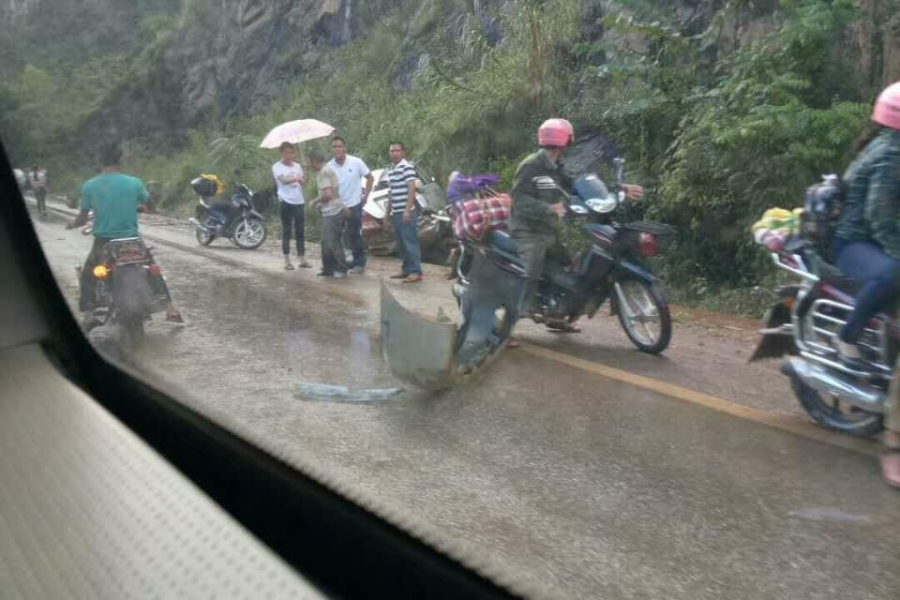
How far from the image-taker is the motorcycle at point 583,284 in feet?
18.7

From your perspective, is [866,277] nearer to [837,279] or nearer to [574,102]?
[837,279]

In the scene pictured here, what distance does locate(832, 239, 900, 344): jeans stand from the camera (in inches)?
137

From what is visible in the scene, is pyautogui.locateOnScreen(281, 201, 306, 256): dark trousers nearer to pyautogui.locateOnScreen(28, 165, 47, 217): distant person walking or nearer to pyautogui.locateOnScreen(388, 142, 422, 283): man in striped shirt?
pyautogui.locateOnScreen(388, 142, 422, 283): man in striped shirt

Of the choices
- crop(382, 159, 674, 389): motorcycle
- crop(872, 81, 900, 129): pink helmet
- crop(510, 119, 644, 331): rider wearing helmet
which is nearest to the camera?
crop(872, 81, 900, 129): pink helmet

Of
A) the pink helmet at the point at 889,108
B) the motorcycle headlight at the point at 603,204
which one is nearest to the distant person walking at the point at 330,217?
the motorcycle headlight at the point at 603,204

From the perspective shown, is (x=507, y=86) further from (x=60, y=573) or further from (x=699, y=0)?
(x=60, y=573)

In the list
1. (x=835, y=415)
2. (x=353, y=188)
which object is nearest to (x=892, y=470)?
(x=835, y=415)

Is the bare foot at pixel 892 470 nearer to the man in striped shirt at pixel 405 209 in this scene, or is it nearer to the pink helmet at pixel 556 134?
the pink helmet at pixel 556 134

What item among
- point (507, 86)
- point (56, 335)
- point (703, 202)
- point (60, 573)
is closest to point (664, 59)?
point (703, 202)

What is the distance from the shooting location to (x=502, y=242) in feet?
20.2

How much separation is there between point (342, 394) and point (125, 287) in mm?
2233

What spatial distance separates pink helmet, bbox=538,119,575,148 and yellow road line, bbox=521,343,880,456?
140 cm

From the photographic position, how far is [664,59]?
19.7ft

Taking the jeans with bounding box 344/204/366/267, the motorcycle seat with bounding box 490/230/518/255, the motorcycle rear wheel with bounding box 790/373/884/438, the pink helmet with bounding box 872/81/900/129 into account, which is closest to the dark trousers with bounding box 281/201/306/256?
the jeans with bounding box 344/204/366/267
